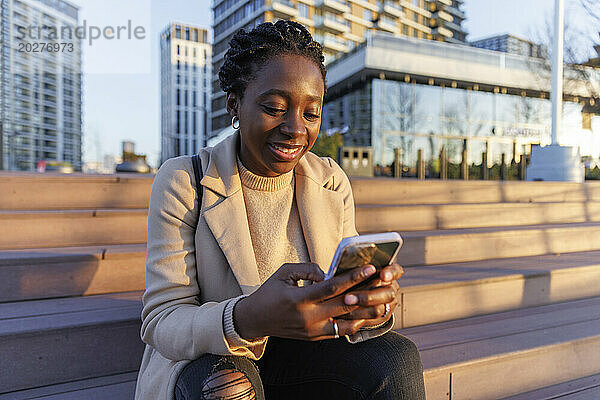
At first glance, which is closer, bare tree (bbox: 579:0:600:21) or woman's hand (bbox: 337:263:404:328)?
woman's hand (bbox: 337:263:404:328)

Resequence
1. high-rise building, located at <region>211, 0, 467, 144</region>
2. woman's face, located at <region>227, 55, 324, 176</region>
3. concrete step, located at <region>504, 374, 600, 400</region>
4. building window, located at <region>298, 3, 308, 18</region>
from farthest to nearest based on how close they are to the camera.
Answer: building window, located at <region>298, 3, 308, 18</region>, high-rise building, located at <region>211, 0, 467, 144</region>, concrete step, located at <region>504, 374, 600, 400</region>, woman's face, located at <region>227, 55, 324, 176</region>

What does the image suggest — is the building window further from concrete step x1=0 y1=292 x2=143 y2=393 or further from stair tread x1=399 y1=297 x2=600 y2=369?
concrete step x1=0 y1=292 x2=143 y2=393

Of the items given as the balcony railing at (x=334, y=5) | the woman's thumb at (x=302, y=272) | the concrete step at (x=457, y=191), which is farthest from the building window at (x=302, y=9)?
the woman's thumb at (x=302, y=272)

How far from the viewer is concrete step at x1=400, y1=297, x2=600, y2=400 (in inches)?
64.1

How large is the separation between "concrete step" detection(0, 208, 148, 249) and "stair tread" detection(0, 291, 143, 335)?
0.56 m

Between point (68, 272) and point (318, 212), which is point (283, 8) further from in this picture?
point (318, 212)

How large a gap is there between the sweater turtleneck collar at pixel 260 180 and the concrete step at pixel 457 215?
189cm

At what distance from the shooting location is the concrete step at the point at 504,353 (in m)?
1.63

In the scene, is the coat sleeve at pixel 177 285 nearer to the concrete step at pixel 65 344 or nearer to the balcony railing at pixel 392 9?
the concrete step at pixel 65 344

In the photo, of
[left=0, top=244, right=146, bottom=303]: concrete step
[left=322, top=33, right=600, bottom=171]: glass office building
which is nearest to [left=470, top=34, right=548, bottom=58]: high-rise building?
[left=322, top=33, right=600, bottom=171]: glass office building

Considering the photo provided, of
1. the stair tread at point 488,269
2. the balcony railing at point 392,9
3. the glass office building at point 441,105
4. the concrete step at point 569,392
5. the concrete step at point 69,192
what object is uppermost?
the balcony railing at point 392,9

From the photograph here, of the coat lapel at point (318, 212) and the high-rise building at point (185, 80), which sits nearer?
the coat lapel at point (318, 212)

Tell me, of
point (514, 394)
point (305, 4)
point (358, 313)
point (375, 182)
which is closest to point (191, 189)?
point (358, 313)

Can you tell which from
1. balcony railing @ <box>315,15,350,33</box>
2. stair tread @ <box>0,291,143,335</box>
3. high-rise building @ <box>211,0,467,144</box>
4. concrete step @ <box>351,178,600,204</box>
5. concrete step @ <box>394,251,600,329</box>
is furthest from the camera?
balcony railing @ <box>315,15,350,33</box>
